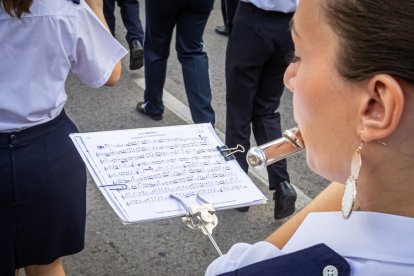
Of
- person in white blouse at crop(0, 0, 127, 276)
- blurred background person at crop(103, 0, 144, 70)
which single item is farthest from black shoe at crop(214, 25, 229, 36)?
person in white blouse at crop(0, 0, 127, 276)

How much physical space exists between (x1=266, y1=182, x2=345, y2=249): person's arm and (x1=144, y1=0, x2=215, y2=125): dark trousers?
228 cm

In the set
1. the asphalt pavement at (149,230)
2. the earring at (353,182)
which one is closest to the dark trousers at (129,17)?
the asphalt pavement at (149,230)

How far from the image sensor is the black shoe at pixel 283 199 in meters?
2.84

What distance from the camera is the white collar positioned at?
0.73 meters

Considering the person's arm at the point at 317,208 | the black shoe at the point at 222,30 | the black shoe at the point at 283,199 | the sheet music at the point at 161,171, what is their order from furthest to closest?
the black shoe at the point at 222,30 → the black shoe at the point at 283,199 → the sheet music at the point at 161,171 → the person's arm at the point at 317,208

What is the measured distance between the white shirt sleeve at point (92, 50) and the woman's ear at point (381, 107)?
1.06 metres

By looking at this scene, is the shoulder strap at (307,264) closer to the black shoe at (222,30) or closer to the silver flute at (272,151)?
the silver flute at (272,151)

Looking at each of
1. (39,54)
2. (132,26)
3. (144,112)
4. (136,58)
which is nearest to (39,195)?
(39,54)

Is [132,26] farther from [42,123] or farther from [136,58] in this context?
[42,123]

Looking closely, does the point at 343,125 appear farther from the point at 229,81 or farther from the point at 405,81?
the point at 229,81


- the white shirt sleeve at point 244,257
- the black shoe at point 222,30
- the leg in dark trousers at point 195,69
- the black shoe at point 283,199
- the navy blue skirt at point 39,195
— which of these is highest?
the white shirt sleeve at point 244,257

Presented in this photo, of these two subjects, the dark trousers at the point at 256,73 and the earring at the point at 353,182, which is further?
the dark trousers at the point at 256,73

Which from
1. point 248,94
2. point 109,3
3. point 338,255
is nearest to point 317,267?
point 338,255

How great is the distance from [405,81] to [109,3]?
386cm
